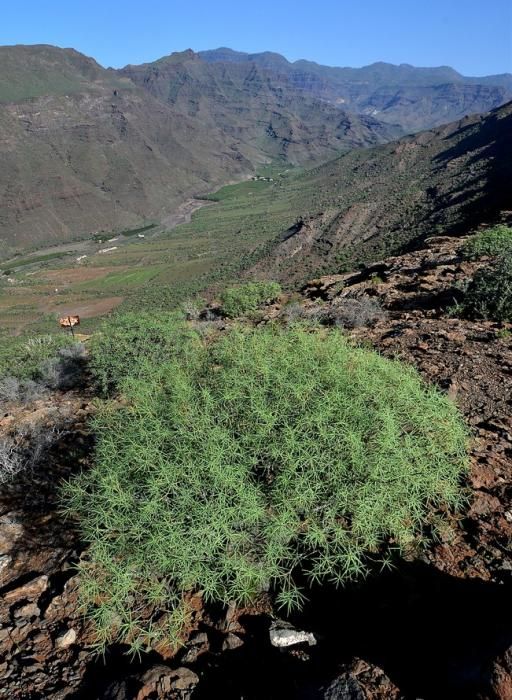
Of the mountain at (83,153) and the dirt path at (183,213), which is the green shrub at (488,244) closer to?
the dirt path at (183,213)

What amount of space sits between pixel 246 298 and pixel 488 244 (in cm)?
840

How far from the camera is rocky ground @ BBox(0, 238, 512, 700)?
2666mm

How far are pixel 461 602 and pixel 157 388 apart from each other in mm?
3570

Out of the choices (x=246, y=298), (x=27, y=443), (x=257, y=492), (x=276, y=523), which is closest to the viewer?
(x=276, y=523)

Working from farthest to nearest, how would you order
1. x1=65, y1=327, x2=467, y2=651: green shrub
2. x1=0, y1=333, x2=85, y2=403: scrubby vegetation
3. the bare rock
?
x1=0, y1=333, x2=85, y2=403: scrubby vegetation < x1=65, y1=327, x2=467, y2=651: green shrub < the bare rock

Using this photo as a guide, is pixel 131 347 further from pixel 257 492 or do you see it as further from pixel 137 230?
pixel 137 230

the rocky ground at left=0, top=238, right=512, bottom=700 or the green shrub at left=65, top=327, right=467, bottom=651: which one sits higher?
the green shrub at left=65, top=327, right=467, bottom=651

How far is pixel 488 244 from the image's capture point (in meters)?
13.3

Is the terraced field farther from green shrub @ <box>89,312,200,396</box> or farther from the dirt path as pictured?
green shrub @ <box>89,312,200,396</box>

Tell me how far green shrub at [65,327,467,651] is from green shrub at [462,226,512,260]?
10.8 meters

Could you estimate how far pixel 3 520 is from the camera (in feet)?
17.6

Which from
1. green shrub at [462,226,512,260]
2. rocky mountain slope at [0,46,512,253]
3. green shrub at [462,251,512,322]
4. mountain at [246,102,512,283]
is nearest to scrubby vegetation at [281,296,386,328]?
green shrub at [462,251,512,322]

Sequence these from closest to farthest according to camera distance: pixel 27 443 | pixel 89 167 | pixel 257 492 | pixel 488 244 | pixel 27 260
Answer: pixel 257 492 < pixel 27 443 < pixel 488 244 < pixel 27 260 < pixel 89 167

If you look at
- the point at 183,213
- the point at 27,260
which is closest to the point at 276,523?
the point at 27,260
